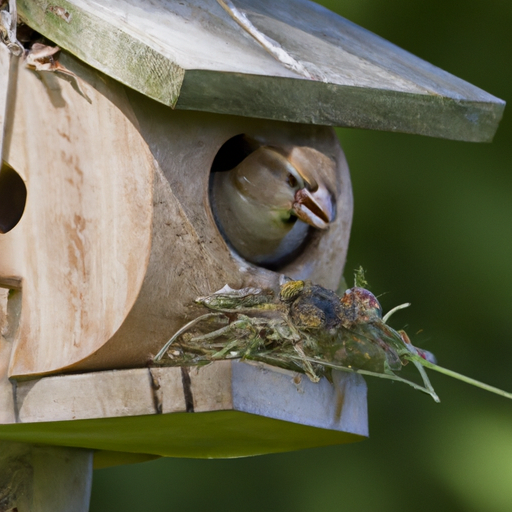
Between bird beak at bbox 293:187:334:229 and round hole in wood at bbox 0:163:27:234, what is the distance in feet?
1.11

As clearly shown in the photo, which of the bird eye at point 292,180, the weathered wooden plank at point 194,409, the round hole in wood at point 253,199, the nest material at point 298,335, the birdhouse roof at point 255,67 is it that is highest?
the birdhouse roof at point 255,67

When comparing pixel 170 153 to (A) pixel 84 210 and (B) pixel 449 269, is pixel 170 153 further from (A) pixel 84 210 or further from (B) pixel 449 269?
(B) pixel 449 269

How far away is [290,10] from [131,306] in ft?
1.43

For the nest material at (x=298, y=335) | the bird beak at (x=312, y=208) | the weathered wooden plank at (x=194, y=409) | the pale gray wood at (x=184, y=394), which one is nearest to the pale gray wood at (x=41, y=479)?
the weathered wooden plank at (x=194, y=409)

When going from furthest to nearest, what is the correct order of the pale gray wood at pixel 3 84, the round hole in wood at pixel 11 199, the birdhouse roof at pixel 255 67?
the round hole in wood at pixel 11 199
the pale gray wood at pixel 3 84
the birdhouse roof at pixel 255 67

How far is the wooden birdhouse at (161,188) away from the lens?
0.83 metres

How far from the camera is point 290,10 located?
1.09 m

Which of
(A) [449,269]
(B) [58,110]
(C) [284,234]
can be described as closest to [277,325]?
(C) [284,234]

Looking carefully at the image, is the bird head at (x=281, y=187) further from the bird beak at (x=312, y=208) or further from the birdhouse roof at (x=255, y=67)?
the birdhouse roof at (x=255, y=67)

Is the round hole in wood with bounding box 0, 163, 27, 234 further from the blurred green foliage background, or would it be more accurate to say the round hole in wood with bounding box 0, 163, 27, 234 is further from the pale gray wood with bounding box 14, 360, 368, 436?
the blurred green foliage background

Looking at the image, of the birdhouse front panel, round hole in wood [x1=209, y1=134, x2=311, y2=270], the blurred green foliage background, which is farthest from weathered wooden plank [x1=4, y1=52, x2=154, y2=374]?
the blurred green foliage background

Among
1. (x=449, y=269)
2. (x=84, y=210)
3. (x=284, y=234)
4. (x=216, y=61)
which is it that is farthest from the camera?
(x=449, y=269)

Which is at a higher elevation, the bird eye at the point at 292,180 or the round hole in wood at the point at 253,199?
the bird eye at the point at 292,180

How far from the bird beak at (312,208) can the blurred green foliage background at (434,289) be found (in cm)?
57
